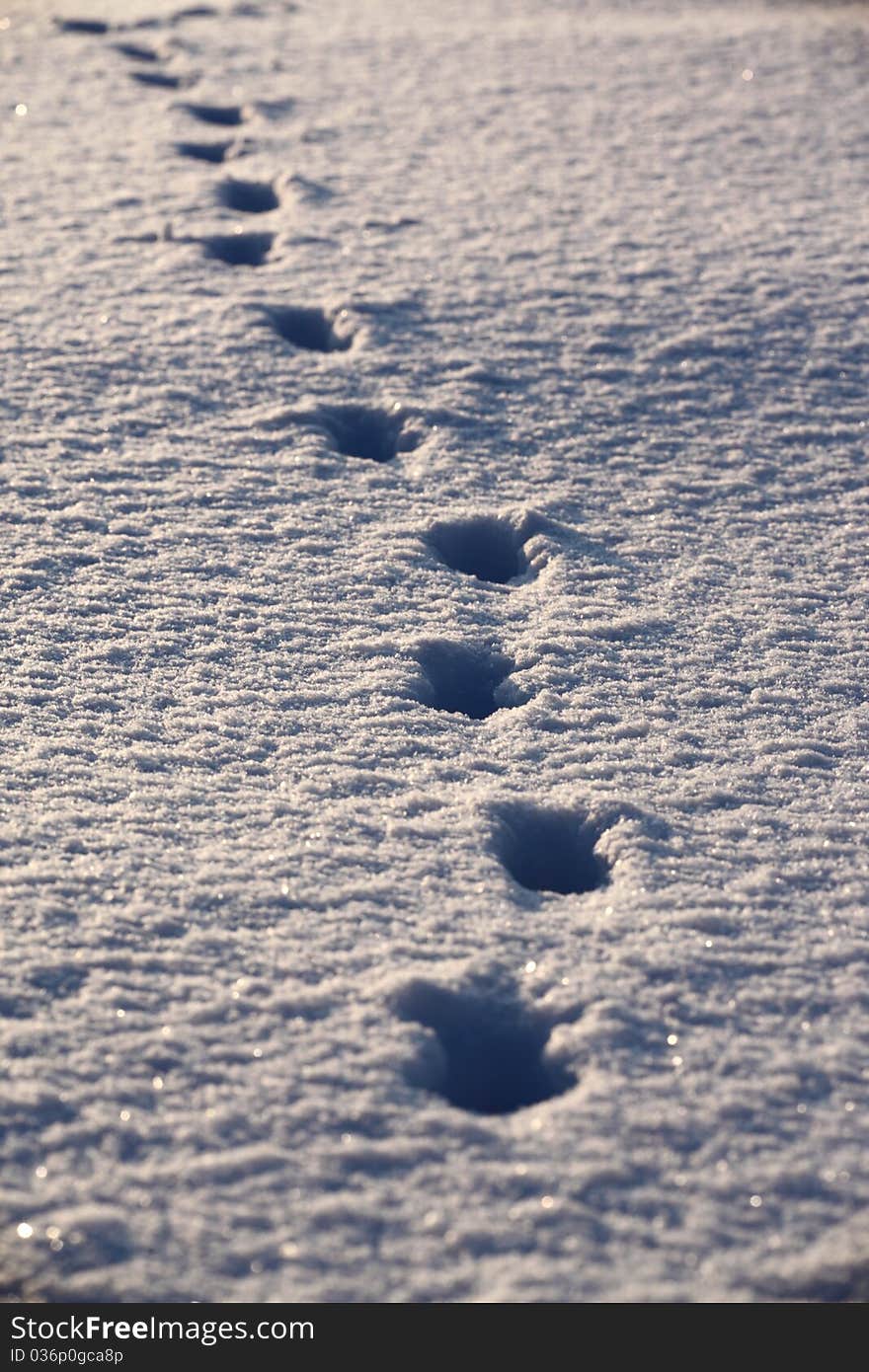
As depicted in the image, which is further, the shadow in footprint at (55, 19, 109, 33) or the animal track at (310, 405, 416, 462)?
the shadow in footprint at (55, 19, 109, 33)

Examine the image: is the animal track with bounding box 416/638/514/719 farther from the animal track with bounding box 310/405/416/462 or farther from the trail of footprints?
the animal track with bounding box 310/405/416/462

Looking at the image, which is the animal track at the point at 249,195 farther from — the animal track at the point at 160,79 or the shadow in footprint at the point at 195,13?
the shadow in footprint at the point at 195,13

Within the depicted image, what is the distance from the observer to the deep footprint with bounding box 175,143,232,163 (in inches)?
166

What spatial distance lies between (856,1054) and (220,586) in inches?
55.5

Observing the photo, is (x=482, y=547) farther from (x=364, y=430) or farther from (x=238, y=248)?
(x=238, y=248)

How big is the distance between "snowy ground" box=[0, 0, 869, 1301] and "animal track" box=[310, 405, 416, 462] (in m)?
0.01

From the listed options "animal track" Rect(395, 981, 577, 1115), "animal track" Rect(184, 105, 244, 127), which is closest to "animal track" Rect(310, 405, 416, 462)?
"animal track" Rect(395, 981, 577, 1115)

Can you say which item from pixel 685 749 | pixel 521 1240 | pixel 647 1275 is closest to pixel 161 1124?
pixel 521 1240

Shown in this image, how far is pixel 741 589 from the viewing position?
2.57 meters

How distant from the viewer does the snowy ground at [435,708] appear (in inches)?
60.3

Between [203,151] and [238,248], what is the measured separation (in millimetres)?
731

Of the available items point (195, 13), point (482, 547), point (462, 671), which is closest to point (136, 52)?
point (195, 13)

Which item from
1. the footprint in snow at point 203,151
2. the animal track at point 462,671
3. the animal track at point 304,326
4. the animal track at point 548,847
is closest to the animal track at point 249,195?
the footprint in snow at point 203,151

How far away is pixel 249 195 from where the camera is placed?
4008 millimetres
